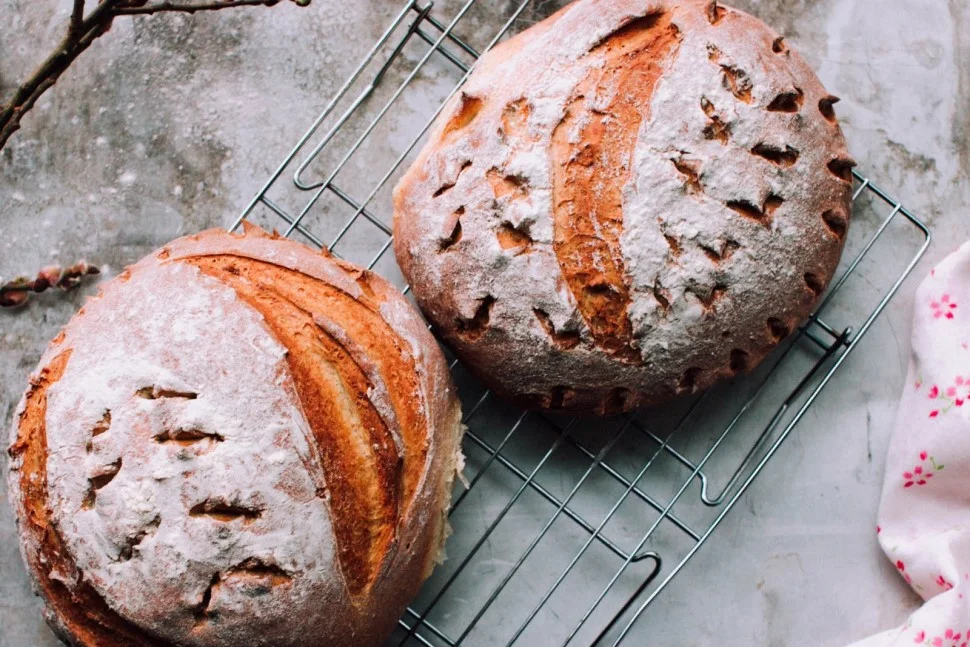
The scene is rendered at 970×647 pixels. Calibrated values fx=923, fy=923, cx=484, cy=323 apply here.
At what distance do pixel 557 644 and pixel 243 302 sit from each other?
1.08 metres

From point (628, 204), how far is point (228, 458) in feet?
2.93

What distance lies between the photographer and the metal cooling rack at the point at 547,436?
7.00 ft

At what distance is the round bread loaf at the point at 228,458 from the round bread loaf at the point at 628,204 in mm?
223

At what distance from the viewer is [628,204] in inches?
71.2

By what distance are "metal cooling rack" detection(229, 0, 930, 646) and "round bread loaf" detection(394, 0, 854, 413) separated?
0.85 ft

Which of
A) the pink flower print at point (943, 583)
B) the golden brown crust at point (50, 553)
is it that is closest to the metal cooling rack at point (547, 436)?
the pink flower print at point (943, 583)

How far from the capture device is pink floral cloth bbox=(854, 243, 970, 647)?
206cm

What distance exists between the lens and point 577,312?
5.98 feet

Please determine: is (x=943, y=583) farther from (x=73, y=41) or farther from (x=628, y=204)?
(x=73, y=41)

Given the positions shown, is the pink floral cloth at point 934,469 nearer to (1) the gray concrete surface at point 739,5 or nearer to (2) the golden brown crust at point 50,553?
(1) the gray concrete surface at point 739,5

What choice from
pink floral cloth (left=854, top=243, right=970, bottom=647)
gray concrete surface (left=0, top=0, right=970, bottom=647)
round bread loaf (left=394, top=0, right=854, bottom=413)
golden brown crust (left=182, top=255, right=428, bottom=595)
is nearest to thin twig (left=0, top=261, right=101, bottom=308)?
gray concrete surface (left=0, top=0, right=970, bottom=647)

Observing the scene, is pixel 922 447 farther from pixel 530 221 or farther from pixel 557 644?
pixel 530 221

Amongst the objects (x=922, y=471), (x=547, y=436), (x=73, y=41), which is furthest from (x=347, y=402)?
(x=922, y=471)

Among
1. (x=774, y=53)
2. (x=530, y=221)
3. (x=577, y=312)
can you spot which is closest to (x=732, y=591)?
(x=577, y=312)
